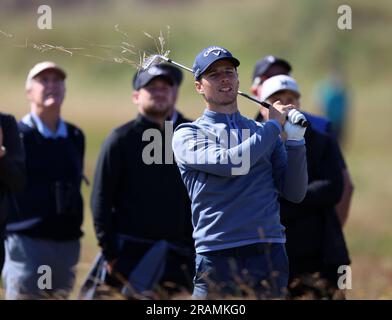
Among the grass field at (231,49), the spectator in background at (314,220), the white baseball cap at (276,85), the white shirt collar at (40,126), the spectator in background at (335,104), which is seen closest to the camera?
the spectator in background at (314,220)

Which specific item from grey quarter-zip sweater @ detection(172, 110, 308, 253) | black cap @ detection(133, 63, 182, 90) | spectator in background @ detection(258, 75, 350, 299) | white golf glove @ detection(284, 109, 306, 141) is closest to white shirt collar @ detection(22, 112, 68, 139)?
black cap @ detection(133, 63, 182, 90)

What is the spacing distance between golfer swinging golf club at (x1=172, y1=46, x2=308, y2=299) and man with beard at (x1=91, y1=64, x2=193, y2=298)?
2.50 metres

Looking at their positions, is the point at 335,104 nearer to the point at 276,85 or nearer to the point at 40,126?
the point at 40,126

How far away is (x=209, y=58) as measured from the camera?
716 centimetres

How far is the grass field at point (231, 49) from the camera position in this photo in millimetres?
38125

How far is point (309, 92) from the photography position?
152 feet

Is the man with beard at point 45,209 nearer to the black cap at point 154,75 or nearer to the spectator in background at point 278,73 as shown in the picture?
the black cap at point 154,75

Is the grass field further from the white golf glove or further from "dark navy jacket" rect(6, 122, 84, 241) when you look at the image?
the white golf glove

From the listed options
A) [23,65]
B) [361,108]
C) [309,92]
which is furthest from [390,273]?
[23,65]

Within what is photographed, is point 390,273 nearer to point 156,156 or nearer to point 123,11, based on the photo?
point 156,156

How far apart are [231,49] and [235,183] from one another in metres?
50.4

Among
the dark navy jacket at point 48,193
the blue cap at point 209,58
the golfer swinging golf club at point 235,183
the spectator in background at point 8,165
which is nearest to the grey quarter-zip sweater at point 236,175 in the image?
the golfer swinging golf club at point 235,183

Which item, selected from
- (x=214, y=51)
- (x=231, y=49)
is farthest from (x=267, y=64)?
(x=231, y=49)
